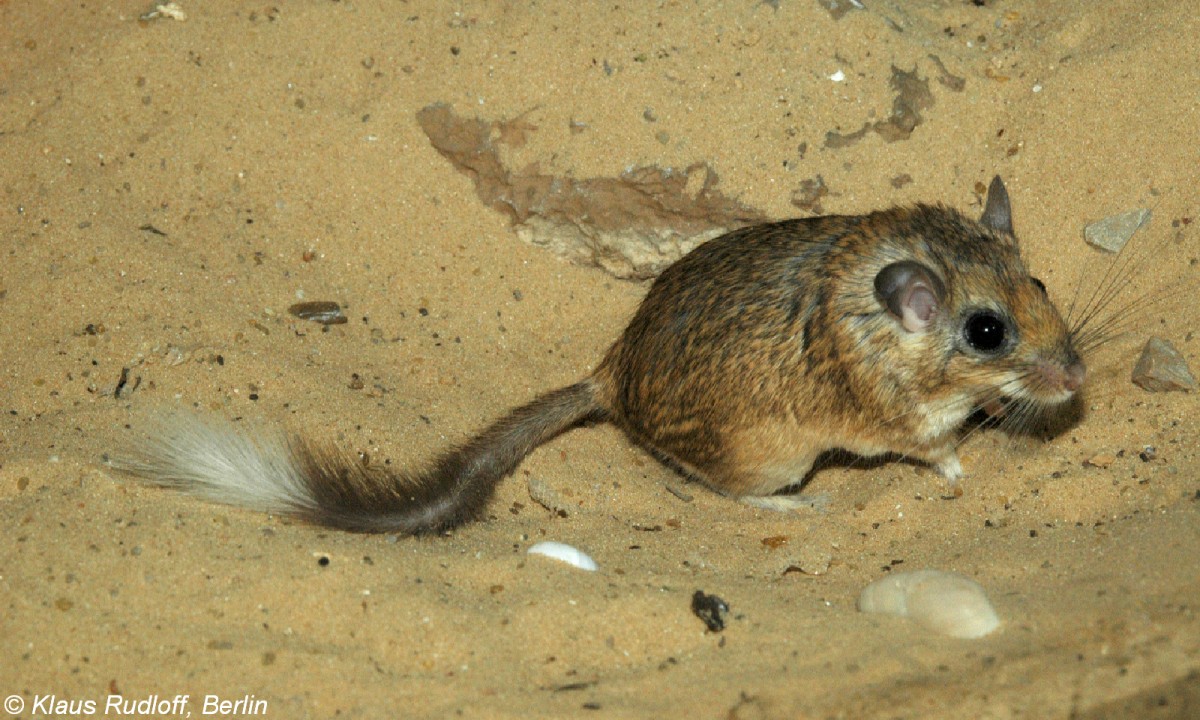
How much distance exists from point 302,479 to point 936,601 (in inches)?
102

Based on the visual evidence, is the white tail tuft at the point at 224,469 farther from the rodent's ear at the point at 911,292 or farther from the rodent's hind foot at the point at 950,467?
the rodent's hind foot at the point at 950,467

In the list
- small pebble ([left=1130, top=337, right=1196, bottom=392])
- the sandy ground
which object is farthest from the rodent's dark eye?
small pebble ([left=1130, top=337, right=1196, bottom=392])

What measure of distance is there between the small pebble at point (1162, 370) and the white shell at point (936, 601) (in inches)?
65.4

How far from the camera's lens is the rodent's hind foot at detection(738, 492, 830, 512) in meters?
5.78

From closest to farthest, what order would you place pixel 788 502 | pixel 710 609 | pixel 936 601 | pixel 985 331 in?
pixel 936 601 → pixel 710 609 → pixel 985 331 → pixel 788 502

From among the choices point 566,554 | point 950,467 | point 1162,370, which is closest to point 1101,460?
point 1162,370

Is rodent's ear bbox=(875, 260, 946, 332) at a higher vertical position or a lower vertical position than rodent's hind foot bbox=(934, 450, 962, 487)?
higher

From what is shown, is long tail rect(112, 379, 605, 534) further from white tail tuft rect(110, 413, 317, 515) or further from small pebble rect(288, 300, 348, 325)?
small pebble rect(288, 300, 348, 325)

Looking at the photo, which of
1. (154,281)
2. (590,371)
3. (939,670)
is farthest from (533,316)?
(939,670)

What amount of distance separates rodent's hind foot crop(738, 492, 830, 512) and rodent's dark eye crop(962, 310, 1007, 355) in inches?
46.4

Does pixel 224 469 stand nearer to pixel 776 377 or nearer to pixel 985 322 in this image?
pixel 776 377

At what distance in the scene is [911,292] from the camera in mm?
4977

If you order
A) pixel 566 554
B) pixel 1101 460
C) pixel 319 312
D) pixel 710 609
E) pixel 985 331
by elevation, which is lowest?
pixel 319 312

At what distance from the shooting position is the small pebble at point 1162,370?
534 cm
